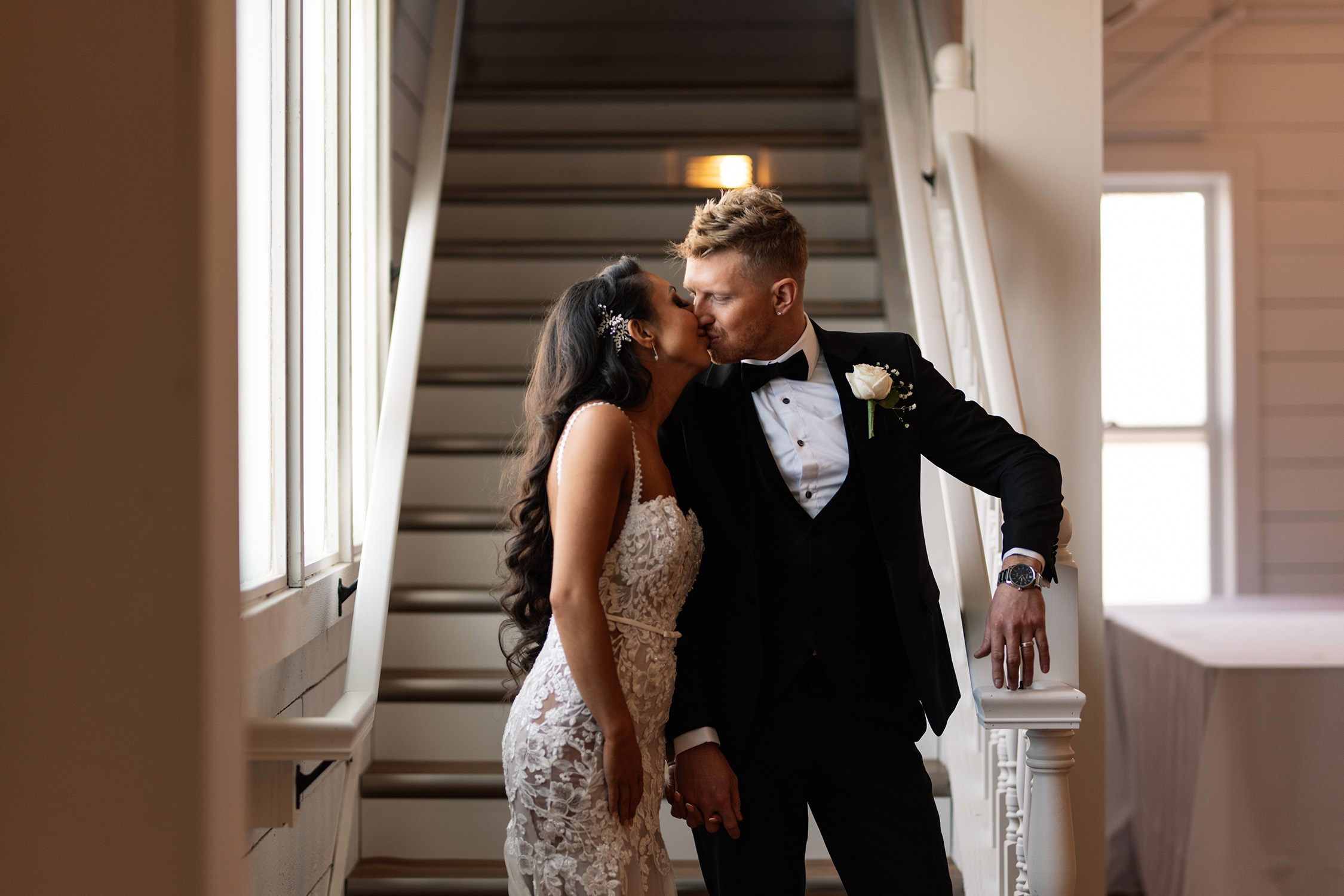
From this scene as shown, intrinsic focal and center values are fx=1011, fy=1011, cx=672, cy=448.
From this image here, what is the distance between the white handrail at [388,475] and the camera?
1.53 m

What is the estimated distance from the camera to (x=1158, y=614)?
3660 mm

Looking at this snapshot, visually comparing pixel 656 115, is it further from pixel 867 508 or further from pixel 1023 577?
pixel 1023 577

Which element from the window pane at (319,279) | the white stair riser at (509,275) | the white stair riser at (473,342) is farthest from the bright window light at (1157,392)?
the window pane at (319,279)

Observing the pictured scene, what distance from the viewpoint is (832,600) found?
59.6 inches

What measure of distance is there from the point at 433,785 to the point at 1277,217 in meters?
3.93

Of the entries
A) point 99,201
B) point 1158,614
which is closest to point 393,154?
point 99,201

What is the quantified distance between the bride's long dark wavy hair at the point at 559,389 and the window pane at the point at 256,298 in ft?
1.69

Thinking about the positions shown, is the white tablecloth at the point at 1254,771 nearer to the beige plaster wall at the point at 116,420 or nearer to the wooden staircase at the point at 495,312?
→ the wooden staircase at the point at 495,312

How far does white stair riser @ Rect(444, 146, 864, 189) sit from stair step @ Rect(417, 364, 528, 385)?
43.8 inches

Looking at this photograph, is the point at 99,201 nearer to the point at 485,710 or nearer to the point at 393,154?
the point at 485,710

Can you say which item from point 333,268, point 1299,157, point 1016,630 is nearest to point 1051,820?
point 1016,630

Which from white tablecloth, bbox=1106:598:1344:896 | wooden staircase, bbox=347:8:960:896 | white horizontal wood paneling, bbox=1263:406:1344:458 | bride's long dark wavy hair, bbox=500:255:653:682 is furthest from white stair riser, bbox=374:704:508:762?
white horizontal wood paneling, bbox=1263:406:1344:458

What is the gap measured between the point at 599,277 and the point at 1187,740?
7.34 feet

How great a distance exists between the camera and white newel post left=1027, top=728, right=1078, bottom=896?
1.57m
